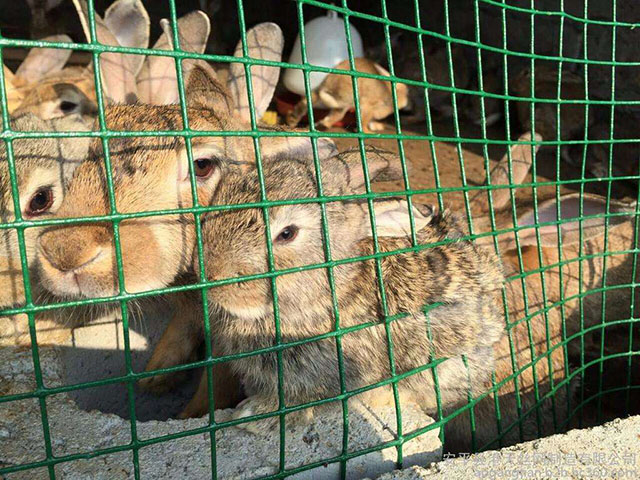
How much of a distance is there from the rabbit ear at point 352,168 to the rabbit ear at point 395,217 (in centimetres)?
13

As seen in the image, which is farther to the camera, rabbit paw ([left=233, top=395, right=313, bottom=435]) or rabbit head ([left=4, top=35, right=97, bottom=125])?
rabbit head ([left=4, top=35, right=97, bottom=125])

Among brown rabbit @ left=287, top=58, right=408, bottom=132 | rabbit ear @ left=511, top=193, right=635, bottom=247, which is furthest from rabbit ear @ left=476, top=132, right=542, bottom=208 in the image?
brown rabbit @ left=287, top=58, right=408, bottom=132

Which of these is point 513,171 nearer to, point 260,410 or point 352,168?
point 352,168

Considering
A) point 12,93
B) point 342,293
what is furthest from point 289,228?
point 12,93

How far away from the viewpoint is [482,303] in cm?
252

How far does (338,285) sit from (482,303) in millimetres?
707

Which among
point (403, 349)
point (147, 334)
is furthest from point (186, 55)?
point (147, 334)

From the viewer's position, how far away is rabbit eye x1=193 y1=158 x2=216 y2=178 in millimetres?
2135

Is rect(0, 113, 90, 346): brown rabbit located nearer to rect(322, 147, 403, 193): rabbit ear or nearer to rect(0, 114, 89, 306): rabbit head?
rect(0, 114, 89, 306): rabbit head

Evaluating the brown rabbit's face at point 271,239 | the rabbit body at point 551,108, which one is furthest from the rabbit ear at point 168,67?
the rabbit body at point 551,108

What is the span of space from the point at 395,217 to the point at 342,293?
1.15 ft

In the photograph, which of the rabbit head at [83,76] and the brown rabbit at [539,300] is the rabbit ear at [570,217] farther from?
the rabbit head at [83,76]

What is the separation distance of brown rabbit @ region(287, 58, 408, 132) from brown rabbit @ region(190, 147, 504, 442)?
4180 mm

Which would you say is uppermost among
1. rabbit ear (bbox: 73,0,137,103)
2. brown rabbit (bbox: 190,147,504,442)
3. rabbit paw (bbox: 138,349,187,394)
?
rabbit ear (bbox: 73,0,137,103)
